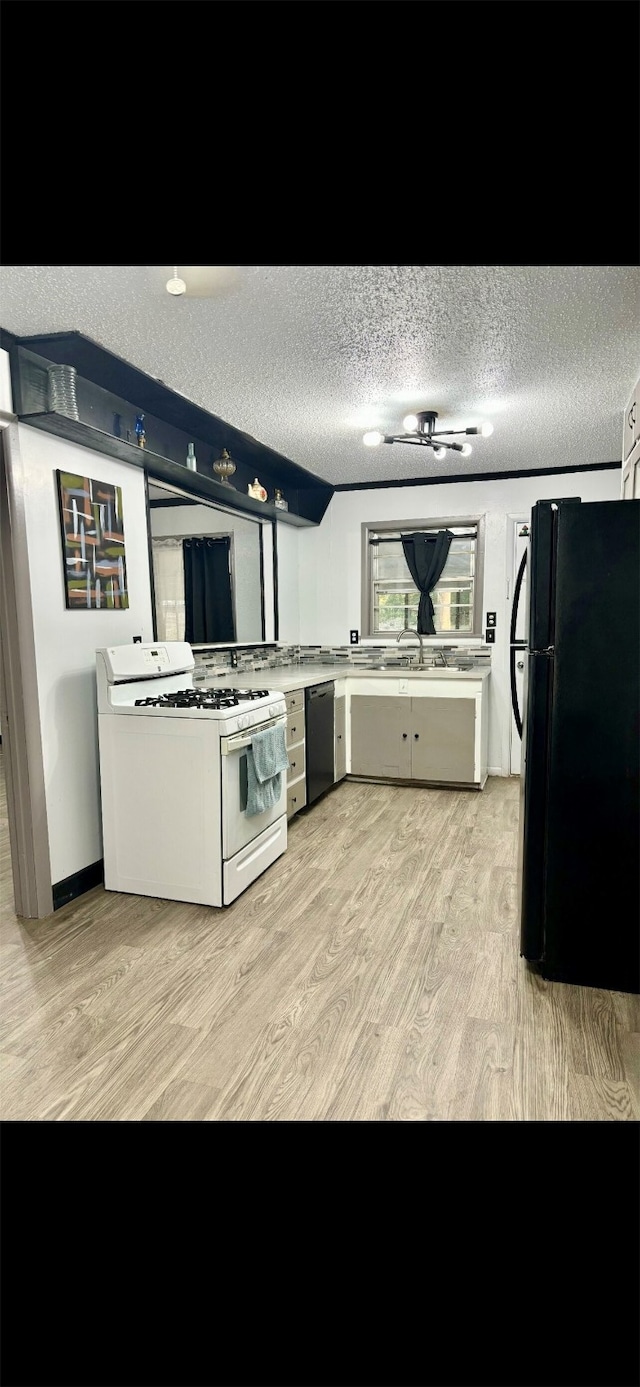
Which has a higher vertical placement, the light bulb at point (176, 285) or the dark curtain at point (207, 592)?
the light bulb at point (176, 285)

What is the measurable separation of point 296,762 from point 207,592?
4.02 ft

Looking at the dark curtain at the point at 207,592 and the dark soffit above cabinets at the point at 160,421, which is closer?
the dark soffit above cabinets at the point at 160,421

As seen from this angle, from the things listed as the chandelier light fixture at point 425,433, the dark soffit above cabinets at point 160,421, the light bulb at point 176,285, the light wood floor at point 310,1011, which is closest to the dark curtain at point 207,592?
the dark soffit above cabinets at point 160,421

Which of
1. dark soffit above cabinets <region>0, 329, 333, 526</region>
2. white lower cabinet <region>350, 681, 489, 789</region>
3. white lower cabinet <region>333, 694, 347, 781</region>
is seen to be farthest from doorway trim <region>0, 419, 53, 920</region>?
white lower cabinet <region>350, 681, 489, 789</region>

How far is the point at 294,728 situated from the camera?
13.1 feet

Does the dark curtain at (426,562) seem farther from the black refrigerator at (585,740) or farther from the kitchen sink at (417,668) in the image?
the black refrigerator at (585,740)

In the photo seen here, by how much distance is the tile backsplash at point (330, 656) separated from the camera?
454 cm

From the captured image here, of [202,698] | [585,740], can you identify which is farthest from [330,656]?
[585,740]

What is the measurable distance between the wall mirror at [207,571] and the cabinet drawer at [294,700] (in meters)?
0.65

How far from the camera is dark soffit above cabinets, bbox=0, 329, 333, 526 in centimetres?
253

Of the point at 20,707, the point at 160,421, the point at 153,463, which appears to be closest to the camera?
the point at 20,707

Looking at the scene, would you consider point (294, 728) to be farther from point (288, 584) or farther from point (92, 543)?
point (288, 584)
